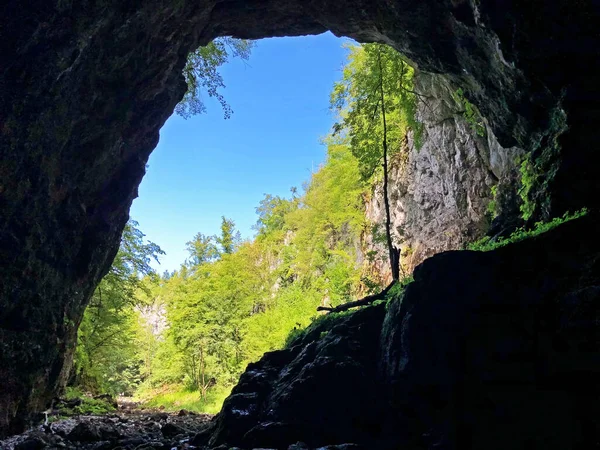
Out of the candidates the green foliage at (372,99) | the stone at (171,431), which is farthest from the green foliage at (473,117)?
the stone at (171,431)

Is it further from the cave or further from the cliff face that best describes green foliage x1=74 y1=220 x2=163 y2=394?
the cliff face

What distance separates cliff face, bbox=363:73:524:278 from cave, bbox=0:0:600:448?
2114 mm

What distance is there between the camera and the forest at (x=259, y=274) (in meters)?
15.4

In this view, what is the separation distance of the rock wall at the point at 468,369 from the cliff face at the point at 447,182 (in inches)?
167

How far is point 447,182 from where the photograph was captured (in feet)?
52.7

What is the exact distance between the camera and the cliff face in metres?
11.9

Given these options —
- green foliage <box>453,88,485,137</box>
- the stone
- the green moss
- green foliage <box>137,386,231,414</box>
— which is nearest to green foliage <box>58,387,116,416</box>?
the stone

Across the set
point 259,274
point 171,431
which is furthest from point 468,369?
point 259,274

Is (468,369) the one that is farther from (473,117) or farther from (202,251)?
(202,251)

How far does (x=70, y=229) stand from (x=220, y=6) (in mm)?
7863

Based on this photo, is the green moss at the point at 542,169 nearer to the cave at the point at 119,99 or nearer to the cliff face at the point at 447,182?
the cave at the point at 119,99

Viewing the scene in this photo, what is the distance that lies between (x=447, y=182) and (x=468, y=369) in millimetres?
11930

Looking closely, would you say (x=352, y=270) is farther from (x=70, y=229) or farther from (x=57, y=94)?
(x=57, y=94)

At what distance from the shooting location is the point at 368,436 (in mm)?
6055
